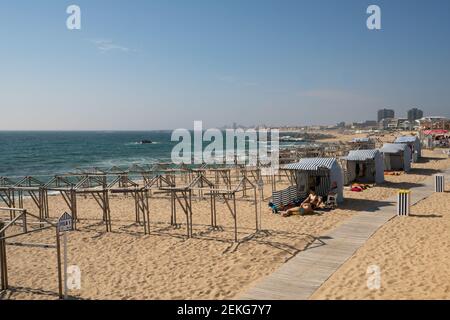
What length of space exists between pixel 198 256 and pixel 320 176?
8458mm

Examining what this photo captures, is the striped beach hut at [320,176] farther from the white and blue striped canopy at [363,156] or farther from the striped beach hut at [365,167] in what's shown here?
the striped beach hut at [365,167]

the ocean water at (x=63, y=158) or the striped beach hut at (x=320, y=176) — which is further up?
the striped beach hut at (x=320, y=176)

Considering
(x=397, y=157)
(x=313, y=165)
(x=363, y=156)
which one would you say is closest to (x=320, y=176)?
(x=313, y=165)

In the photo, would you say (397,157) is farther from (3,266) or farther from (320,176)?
(3,266)

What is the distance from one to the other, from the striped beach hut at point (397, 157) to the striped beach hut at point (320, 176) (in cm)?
1178

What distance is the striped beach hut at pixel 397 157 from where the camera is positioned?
1045 inches

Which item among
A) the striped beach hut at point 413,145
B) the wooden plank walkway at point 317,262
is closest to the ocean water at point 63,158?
the wooden plank walkway at point 317,262

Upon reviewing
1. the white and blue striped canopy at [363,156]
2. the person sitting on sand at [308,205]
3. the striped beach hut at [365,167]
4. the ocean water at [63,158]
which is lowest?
the ocean water at [63,158]

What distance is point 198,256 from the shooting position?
1028 cm
